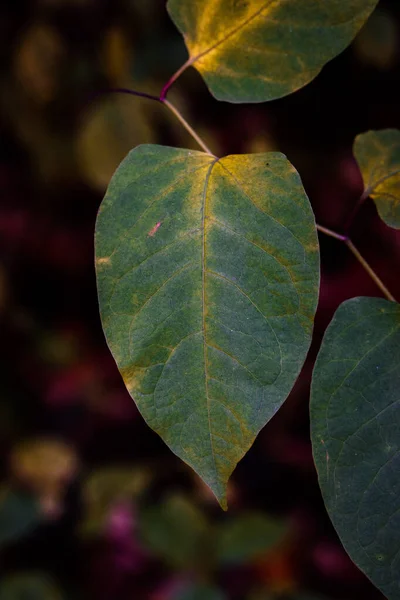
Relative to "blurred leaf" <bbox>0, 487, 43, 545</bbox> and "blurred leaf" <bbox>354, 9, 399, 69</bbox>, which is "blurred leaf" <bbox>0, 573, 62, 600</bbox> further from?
"blurred leaf" <bbox>354, 9, 399, 69</bbox>

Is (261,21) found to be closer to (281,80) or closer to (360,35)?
(281,80)

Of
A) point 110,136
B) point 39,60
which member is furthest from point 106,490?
point 39,60

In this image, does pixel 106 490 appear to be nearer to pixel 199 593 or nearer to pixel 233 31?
pixel 199 593

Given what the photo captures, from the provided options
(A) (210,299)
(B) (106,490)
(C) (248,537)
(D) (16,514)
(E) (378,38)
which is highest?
(A) (210,299)

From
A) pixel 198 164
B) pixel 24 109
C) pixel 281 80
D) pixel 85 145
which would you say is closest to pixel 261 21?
pixel 281 80

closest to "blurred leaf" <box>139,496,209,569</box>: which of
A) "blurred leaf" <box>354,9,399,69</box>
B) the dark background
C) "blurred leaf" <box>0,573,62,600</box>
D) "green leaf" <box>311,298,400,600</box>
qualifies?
the dark background

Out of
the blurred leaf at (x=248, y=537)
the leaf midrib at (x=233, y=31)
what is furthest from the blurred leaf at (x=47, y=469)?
the leaf midrib at (x=233, y=31)
